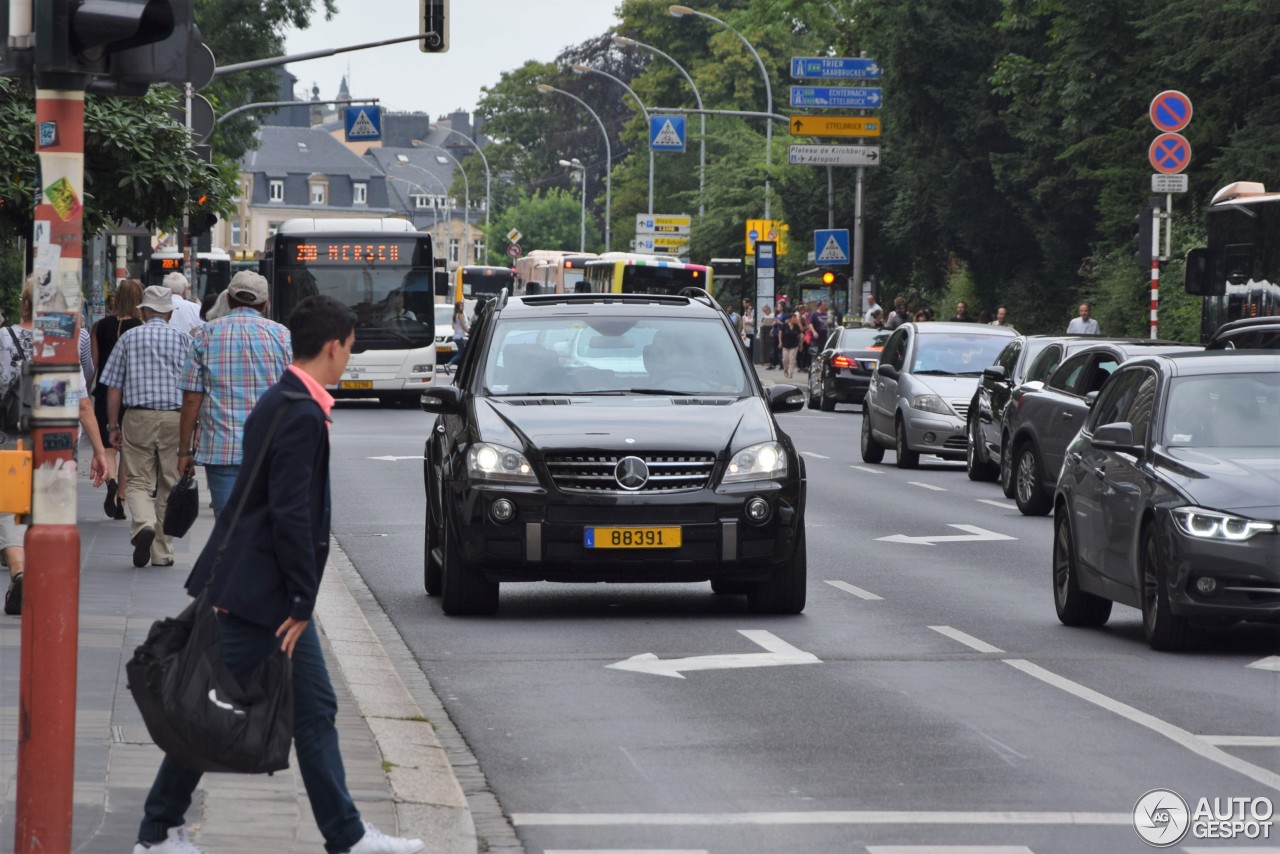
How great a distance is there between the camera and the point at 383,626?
12.5 metres

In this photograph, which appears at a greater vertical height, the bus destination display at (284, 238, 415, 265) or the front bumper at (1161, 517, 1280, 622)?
the bus destination display at (284, 238, 415, 265)

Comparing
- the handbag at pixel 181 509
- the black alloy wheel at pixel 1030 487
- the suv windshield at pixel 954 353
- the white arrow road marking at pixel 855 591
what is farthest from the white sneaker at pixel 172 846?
the suv windshield at pixel 954 353

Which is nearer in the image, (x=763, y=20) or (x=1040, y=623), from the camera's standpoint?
(x=1040, y=623)

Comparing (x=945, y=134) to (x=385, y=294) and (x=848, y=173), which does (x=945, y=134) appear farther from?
(x=385, y=294)

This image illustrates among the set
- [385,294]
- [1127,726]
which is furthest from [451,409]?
[385,294]

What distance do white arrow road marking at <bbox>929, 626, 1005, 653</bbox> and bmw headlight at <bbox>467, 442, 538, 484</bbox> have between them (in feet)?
7.42

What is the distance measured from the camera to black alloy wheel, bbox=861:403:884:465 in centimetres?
2781

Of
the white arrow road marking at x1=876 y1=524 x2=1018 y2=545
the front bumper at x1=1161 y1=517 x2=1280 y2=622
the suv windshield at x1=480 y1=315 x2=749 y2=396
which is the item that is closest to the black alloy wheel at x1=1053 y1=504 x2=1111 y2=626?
the front bumper at x1=1161 y1=517 x2=1280 y2=622

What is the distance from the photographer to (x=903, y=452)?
26.7 metres

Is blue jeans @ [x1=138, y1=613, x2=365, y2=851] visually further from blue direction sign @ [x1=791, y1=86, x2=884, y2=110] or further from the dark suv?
blue direction sign @ [x1=791, y1=86, x2=884, y2=110]

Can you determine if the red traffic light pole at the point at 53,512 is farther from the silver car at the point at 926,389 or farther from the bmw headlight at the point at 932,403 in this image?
the bmw headlight at the point at 932,403

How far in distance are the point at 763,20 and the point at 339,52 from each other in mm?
21923

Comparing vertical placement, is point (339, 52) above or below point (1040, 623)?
above

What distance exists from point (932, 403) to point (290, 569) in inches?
807
